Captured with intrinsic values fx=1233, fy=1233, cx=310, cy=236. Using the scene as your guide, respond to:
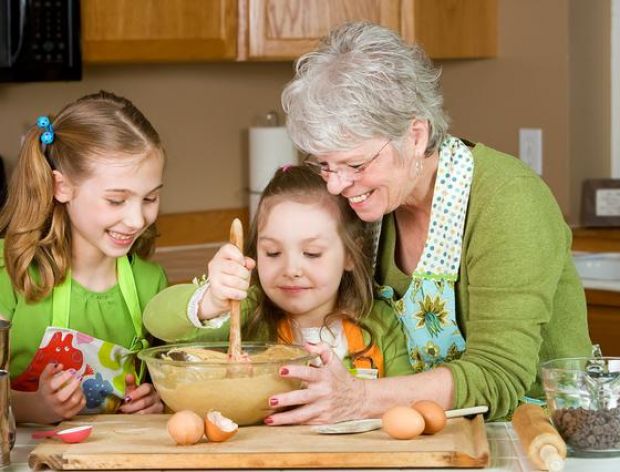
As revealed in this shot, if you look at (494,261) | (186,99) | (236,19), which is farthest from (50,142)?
A: (186,99)

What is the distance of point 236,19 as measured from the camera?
387 cm

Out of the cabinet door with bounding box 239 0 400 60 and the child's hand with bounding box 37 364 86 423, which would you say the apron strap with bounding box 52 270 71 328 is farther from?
the cabinet door with bounding box 239 0 400 60

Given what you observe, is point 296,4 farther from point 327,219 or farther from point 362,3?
point 327,219

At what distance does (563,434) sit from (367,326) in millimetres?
592

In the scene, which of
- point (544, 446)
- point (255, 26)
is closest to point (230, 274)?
point (544, 446)

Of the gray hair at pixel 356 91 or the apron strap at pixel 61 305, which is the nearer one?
the gray hair at pixel 356 91

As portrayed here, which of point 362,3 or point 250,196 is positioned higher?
point 362,3

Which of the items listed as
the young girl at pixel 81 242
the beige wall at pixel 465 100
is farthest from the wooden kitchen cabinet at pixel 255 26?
the young girl at pixel 81 242

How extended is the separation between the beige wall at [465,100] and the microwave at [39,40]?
1.18ft

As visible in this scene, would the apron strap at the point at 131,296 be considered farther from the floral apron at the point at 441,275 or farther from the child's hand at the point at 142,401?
the floral apron at the point at 441,275

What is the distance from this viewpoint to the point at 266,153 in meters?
4.17

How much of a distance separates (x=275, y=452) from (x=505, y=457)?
308 millimetres

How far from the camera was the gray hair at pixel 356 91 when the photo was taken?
196 cm

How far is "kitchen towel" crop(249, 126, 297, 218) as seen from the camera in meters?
4.15
